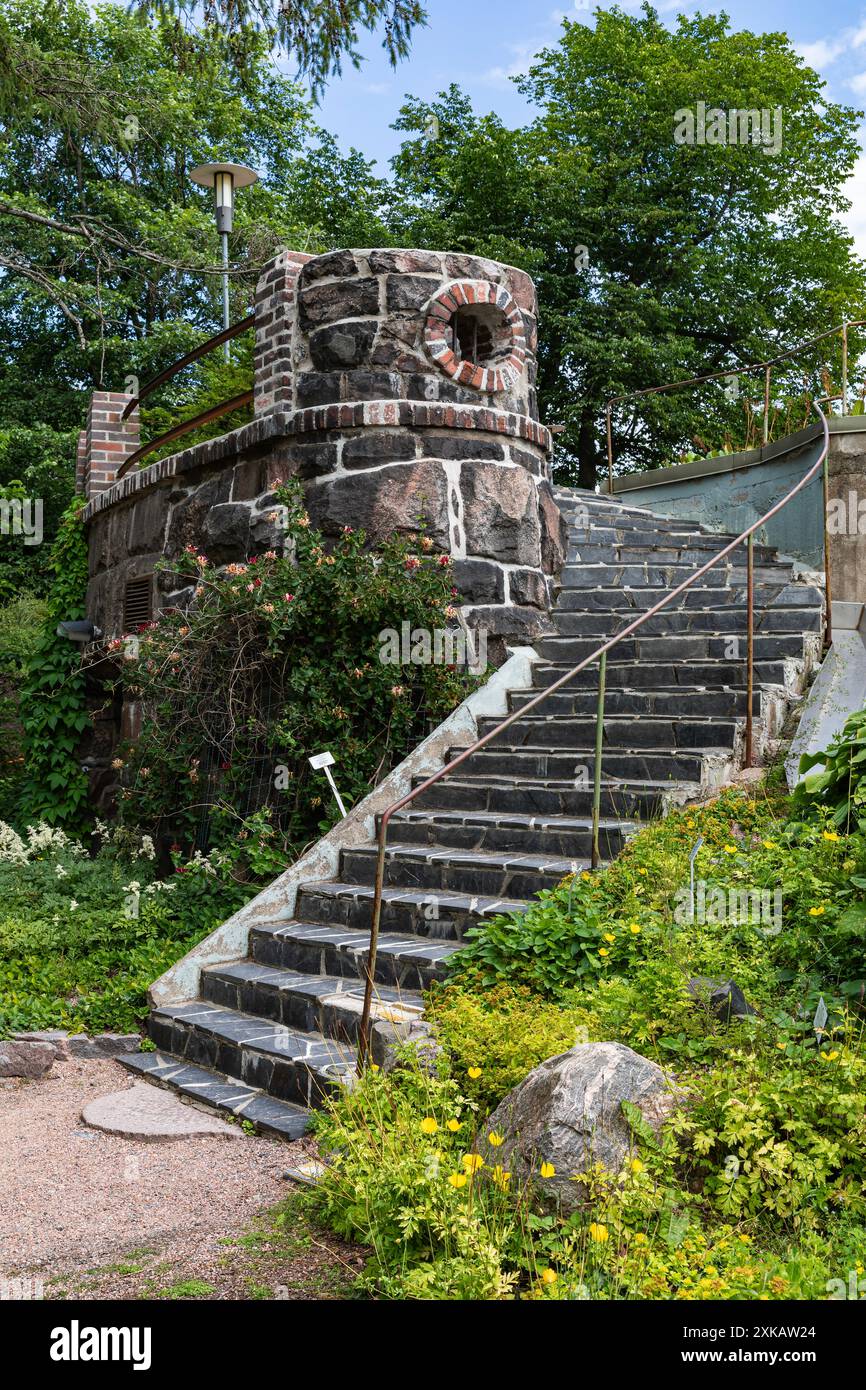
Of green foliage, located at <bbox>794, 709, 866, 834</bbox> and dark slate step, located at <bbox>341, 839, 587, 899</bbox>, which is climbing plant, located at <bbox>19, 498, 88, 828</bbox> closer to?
dark slate step, located at <bbox>341, 839, 587, 899</bbox>

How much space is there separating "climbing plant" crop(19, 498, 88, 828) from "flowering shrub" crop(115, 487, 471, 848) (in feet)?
9.25

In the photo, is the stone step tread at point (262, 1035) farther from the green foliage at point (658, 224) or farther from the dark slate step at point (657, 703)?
the green foliage at point (658, 224)

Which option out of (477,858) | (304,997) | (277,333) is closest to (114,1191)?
(304,997)

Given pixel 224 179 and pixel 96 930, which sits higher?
pixel 224 179

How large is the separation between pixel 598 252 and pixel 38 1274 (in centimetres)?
1878

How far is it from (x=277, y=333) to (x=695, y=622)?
11.5ft

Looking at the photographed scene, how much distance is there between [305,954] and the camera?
5.96 m

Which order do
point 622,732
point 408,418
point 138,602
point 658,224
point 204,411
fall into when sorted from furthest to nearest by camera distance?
point 658,224 → point 138,602 → point 204,411 → point 408,418 → point 622,732

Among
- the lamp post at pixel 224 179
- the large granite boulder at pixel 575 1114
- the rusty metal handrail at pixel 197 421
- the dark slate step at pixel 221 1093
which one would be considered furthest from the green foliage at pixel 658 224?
the large granite boulder at pixel 575 1114

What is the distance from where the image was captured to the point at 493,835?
6.17 m

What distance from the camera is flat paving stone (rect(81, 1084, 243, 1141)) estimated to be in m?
4.77

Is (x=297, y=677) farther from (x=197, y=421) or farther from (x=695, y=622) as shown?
(x=197, y=421)

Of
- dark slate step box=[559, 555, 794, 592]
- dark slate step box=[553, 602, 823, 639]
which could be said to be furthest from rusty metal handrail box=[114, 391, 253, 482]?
dark slate step box=[553, 602, 823, 639]

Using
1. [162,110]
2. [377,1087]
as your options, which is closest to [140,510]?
[162,110]
